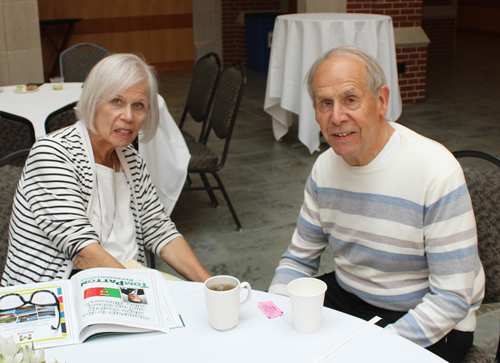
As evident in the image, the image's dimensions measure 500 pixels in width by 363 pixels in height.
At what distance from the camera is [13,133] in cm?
216

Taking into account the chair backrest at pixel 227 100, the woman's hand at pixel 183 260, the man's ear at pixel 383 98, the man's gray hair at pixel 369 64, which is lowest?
the woman's hand at pixel 183 260

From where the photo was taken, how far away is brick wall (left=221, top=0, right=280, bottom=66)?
949 cm

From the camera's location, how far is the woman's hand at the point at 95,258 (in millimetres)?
1465

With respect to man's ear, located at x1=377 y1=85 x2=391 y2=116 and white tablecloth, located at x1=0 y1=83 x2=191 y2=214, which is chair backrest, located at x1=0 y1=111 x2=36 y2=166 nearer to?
white tablecloth, located at x1=0 y1=83 x2=191 y2=214

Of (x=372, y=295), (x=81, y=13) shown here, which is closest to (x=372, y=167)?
(x=372, y=295)

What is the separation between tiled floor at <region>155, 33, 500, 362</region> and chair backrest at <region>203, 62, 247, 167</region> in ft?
1.57

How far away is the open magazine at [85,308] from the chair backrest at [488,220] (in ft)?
2.68

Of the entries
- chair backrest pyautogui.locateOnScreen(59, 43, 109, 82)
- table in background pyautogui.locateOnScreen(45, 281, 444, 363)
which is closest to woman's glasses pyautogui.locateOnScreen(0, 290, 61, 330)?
table in background pyautogui.locateOnScreen(45, 281, 444, 363)

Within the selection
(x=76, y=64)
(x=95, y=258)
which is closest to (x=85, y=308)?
(x=95, y=258)

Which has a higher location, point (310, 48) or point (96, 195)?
point (310, 48)

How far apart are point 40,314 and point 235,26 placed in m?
9.05

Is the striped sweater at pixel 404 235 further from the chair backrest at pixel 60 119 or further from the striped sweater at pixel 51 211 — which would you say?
the chair backrest at pixel 60 119

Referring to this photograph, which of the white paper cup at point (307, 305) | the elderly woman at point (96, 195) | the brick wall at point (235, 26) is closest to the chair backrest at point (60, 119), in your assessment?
the elderly woman at point (96, 195)

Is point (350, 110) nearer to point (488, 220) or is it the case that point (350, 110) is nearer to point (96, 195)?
point (488, 220)
